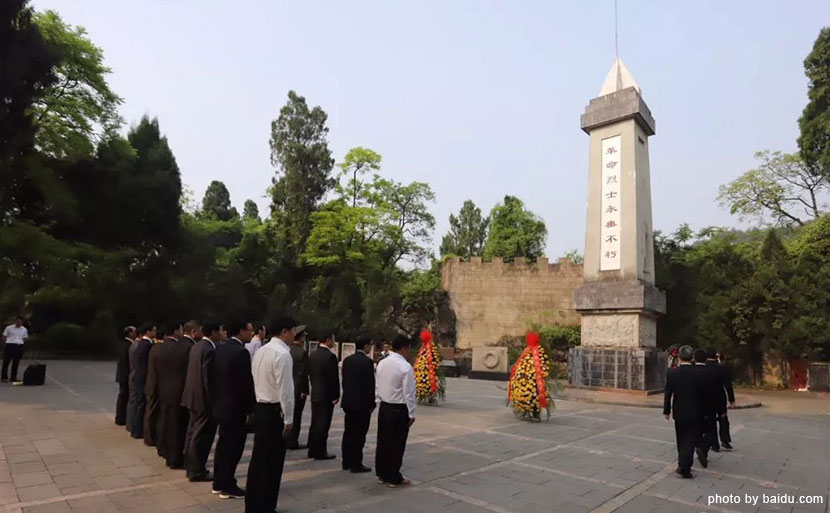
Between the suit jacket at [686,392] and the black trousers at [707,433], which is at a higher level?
the suit jacket at [686,392]

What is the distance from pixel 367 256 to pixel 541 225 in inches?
703

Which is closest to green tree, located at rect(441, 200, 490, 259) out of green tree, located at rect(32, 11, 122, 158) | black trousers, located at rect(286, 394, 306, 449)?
green tree, located at rect(32, 11, 122, 158)

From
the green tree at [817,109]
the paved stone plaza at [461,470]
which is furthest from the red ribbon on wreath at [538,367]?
the green tree at [817,109]

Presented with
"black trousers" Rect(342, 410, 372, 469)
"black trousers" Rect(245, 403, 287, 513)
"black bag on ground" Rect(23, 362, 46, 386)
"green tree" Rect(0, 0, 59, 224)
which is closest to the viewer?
"black trousers" Rect(245, 403, 287, 513)

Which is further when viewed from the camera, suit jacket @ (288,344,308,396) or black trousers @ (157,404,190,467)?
suit jacket @ (288,344,308,396)

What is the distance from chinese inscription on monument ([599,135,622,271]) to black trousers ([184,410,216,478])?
1275cm

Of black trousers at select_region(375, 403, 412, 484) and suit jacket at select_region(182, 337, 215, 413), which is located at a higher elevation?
suit jacket at select_region(182, 337, 215, 413)

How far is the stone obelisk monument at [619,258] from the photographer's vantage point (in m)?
14.8

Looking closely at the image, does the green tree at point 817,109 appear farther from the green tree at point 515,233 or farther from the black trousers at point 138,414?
the black trousers at point 138,414

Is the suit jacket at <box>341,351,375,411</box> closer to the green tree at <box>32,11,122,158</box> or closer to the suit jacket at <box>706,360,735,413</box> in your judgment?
the suit jacket at <box>706,360,735,413</box>

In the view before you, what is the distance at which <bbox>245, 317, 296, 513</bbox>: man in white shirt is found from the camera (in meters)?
4.27

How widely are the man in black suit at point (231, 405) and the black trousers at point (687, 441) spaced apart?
15.8 ft

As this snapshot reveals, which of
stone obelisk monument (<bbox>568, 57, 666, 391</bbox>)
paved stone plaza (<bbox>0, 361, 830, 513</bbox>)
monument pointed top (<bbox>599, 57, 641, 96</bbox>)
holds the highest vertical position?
monument pointed top (<bbox>599, 57, 641, 96</bbox>)

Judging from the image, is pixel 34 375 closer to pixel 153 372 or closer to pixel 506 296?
pixel 153 372
